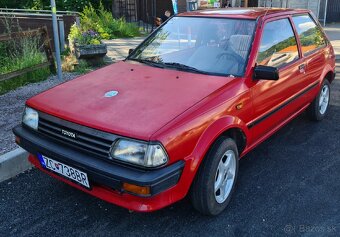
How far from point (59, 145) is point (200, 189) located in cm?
116

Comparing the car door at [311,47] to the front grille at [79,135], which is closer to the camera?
the front grille at [79,135]

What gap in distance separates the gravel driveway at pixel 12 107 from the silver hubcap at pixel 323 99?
4094mm

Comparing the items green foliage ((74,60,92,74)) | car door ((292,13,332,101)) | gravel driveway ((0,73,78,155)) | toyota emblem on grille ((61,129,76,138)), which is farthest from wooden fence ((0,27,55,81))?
car door ((292,13,332,101))

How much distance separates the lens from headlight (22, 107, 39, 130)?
306 centimetres

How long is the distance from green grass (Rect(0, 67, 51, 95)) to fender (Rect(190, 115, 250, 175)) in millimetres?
4241

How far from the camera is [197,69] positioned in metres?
3.47

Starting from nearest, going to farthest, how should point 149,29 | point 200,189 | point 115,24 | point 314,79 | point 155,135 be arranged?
point 155,135 < point 200,189 < point 314,79 < point 115,24 < point 149,29

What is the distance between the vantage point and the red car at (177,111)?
253 centimetres

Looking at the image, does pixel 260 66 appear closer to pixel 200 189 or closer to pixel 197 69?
pixel 197 69

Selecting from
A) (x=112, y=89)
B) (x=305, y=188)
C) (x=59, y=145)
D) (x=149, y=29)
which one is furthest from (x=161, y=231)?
(x=149, y=29)

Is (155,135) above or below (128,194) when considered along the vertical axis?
above

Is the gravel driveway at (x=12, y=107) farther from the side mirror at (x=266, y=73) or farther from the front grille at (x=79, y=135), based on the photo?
the side mirror at (x=266, y=73)

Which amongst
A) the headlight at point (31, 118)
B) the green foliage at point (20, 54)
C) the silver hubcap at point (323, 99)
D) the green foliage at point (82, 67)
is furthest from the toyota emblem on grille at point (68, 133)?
the green foliage at point (82, 67)

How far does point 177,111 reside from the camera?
2.70 metres
